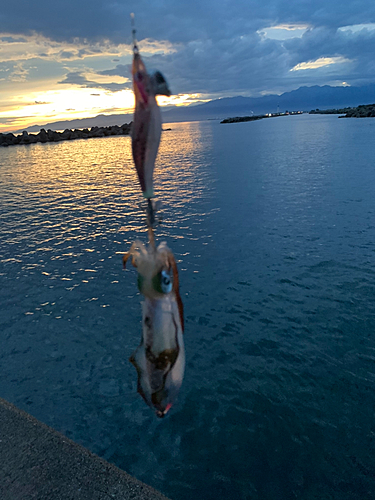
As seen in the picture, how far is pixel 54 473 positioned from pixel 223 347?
5.00 meters

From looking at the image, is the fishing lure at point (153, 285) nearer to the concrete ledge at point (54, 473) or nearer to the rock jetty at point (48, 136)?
the concrete ledge at point (54, 473)

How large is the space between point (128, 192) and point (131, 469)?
24.1m

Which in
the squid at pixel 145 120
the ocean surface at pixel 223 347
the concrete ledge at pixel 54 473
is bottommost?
the ocean surface at pixel 223 347

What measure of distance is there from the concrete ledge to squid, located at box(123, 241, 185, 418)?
390 cm

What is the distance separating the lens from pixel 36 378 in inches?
313

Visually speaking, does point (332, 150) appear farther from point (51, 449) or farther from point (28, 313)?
point (51, 449)

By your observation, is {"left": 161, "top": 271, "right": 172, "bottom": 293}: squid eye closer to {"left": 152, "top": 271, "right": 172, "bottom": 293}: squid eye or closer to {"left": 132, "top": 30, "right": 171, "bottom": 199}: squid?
{"left": 152, "top": 271, "right": 172, "bottom": 293}: squid eye

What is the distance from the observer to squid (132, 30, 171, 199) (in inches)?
35.2

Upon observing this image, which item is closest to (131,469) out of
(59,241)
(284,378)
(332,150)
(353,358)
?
(284,378)

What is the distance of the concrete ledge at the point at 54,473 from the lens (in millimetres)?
4246

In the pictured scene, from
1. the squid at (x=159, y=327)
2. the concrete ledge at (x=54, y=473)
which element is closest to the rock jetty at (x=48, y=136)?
the concrete ledge at (x=54, y=473)

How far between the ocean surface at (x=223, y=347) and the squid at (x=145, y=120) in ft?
19.6

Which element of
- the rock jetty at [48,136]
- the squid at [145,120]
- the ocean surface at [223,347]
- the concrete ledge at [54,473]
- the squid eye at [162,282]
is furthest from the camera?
the rock jetty at [48,136]

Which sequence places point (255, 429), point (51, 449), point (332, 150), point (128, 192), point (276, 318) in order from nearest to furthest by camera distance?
point (51, 449) → point (255, 429) → point (276, 318) → point (128, 192) → point (332, 150)
